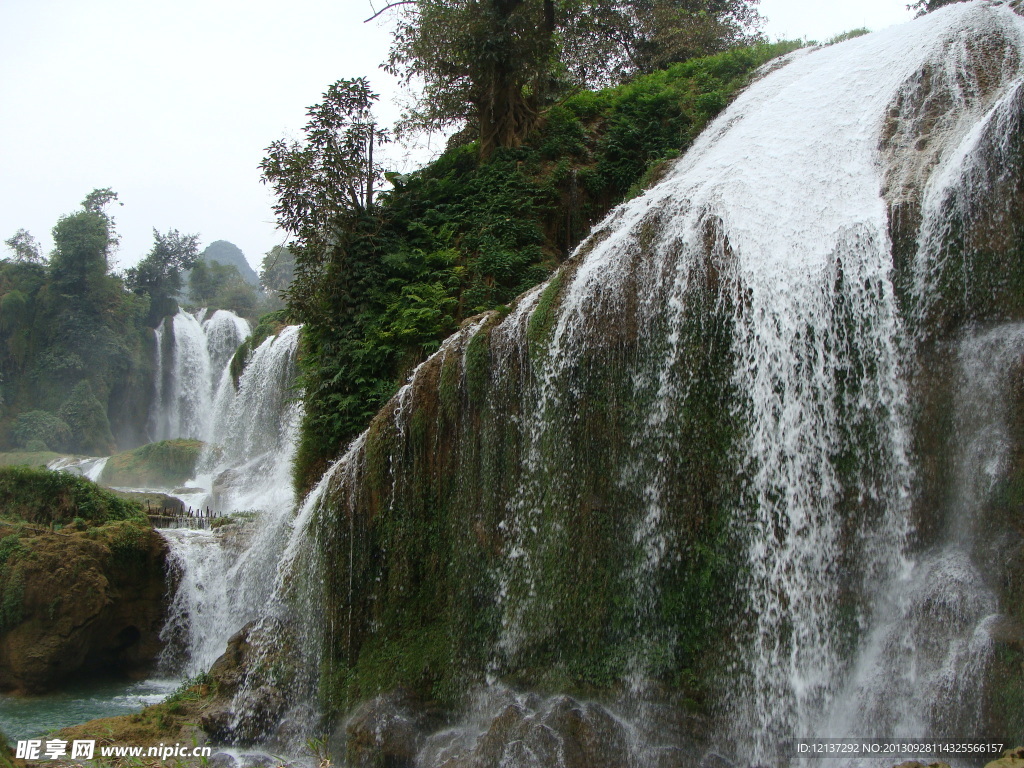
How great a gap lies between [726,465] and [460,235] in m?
8.56

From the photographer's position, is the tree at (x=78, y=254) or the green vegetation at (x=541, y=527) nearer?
the green vegetation at (x=541, y=527)

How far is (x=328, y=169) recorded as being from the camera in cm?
1541

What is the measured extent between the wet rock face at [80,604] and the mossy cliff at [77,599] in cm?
1

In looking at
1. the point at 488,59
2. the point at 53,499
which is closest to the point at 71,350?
the point at 53,499

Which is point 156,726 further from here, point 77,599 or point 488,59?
point 488,59

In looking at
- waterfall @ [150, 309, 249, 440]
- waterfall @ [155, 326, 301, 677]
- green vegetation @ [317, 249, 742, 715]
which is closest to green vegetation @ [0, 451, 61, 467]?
waterfall @ [150, 309, 249, 440]

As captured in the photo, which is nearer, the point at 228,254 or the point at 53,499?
the point at 53,499

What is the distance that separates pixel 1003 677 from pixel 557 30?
19.0 meters

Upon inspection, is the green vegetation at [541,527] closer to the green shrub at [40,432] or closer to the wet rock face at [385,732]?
the wet rock face at [385,732]

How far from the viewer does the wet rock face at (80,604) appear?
40.3 ft

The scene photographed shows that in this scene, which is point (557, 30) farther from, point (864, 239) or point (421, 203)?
point (864, 239)

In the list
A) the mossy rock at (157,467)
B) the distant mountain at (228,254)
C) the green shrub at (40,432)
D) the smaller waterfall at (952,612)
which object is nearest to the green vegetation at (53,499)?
the mossy rock at (157,467)

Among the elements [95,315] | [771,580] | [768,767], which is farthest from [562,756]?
[95,315]

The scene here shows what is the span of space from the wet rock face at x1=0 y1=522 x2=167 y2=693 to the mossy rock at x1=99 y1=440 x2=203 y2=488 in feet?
42.4
